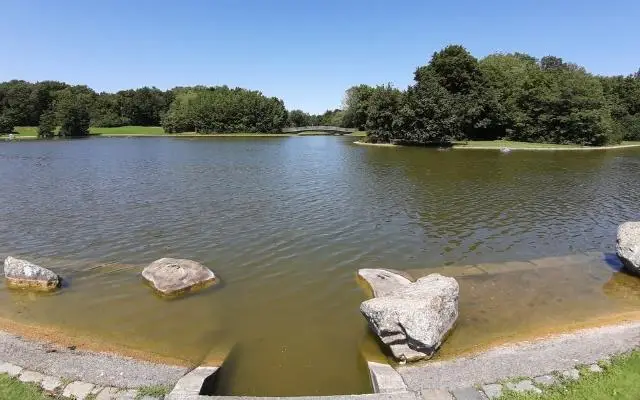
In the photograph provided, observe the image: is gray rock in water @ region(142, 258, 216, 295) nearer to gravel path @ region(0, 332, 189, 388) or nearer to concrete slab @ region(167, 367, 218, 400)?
gravel path @ region(0, 332, 189, 388)

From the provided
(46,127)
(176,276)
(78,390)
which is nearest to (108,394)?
(78,390)

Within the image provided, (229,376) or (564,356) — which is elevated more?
(564,356)

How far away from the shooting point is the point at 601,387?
8.30m

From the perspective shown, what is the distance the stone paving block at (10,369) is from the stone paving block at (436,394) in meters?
8.50

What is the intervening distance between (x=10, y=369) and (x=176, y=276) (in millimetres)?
5881

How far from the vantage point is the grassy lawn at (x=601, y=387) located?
26.3 ft

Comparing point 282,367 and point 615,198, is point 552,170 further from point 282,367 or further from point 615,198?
point 282,367

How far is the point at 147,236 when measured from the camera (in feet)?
66.1

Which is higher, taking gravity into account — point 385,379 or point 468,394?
point 468,394

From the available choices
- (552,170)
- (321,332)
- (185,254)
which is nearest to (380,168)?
(552,170)

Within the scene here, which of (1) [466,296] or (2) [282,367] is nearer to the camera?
(2) [282,367]

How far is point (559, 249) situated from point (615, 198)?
14053 mm

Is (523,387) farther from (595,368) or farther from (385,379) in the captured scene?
(385,379)

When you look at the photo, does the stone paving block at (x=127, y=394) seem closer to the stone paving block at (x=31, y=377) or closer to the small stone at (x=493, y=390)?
the stone paving block at (x=31, y=377)
